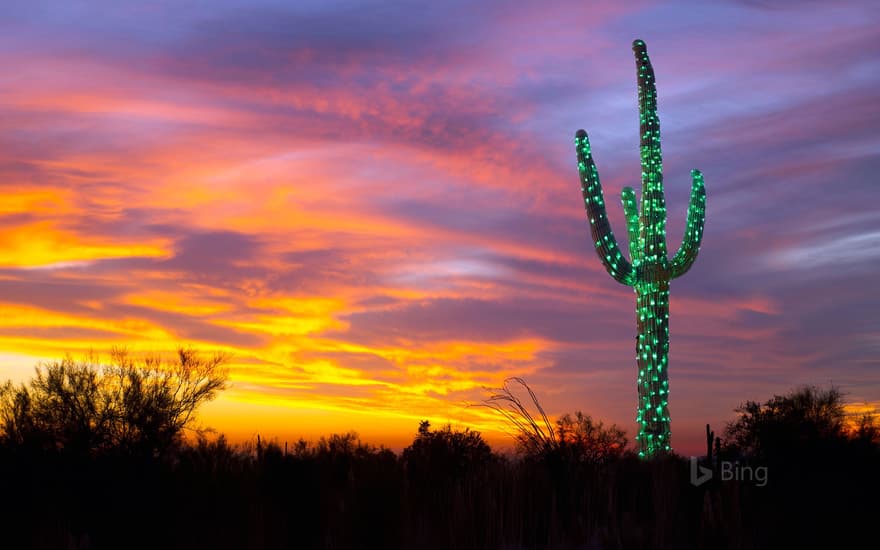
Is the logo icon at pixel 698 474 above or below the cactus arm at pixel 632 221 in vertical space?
below

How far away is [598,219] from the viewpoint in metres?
23.4

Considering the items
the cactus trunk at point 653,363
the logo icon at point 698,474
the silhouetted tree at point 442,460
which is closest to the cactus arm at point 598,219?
the cactus trunk at point 653,363

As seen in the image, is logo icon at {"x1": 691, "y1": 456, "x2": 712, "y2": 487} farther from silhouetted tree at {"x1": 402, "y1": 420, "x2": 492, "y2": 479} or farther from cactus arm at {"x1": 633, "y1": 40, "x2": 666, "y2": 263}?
cactus arm at {"x1": 633, "y1": 40, "x2": 666, "y2": 263}

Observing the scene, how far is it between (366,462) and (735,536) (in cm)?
416

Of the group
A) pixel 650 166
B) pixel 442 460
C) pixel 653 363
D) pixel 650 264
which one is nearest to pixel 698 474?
pixel 442 460

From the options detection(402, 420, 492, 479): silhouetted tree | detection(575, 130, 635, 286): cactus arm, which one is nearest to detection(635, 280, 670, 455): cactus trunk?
detection(575, 130, 635, 286): cactus arm

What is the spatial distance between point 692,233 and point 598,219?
2.46 meters

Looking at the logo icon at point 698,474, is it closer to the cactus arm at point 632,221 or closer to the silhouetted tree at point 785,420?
the silhouetted tree at point 785,420

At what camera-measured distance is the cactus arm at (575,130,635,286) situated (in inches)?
918

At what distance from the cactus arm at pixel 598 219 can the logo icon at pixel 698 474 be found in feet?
37.8

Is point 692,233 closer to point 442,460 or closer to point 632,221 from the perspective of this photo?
point 632,221

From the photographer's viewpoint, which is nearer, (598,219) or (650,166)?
(598,219)

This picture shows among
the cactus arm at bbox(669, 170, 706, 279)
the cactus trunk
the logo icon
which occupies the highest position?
the cactus arm at bbox(669, 170, 706, 279)

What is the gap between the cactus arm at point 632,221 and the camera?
2431cm
